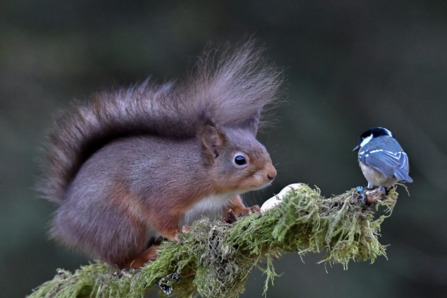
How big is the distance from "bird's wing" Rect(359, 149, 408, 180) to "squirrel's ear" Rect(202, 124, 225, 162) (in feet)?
2.77

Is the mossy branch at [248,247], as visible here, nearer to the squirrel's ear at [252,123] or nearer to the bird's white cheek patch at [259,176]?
the bird's white cheek patch at [259,176]

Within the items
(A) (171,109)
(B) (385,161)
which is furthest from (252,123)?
(B) (385,161)

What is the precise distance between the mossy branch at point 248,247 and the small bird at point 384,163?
5cm

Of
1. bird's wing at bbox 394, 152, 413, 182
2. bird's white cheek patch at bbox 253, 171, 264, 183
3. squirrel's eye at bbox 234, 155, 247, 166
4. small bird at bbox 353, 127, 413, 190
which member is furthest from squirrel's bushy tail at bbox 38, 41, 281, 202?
bird's wing at bbox 394, 152, 413, 182

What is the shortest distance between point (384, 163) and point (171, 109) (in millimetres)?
1125

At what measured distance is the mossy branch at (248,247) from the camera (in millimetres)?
1637

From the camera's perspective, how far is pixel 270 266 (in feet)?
6.13

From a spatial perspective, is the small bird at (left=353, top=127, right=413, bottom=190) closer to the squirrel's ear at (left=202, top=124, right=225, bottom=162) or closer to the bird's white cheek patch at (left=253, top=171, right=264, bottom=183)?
the bird's white cheek patch at (left=253, top=171, right=264, bottom=183)

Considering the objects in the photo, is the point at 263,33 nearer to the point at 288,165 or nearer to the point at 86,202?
the point at 288,165

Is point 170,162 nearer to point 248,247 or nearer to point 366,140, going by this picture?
point 248,247

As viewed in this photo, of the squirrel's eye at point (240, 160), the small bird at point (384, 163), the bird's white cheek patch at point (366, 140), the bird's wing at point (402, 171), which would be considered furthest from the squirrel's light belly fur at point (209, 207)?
the bird's wing at point (402, 171)

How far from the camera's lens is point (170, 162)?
2.38m

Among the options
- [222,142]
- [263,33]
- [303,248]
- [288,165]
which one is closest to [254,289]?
[288,165]

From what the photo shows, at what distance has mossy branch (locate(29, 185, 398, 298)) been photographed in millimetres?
1637
